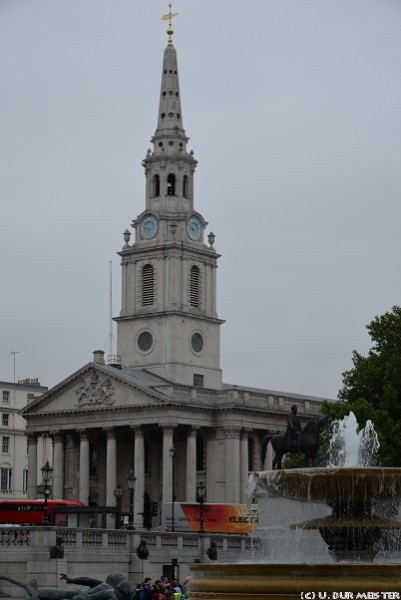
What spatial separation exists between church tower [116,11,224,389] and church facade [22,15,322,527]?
0.30 ft

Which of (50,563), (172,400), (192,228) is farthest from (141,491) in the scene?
(50,563)

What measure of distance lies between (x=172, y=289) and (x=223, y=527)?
26.9 m

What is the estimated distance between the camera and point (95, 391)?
100 m

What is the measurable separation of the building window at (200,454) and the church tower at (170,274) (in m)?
4.47

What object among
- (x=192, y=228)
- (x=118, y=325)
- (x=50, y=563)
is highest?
(x=192, y=228)

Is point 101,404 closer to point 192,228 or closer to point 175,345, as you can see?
point 175,345

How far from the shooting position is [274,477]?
2939 cm

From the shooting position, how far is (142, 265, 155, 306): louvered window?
106 metres

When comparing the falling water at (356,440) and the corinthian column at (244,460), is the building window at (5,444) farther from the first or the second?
the falling water at (356,440)

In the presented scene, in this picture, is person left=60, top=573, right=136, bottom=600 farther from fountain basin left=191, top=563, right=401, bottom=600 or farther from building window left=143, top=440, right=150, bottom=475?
building window left=143, top=440, right=150, bottom=475

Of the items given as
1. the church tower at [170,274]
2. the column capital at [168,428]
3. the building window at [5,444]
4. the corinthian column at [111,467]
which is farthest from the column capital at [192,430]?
the building window at [5,444]

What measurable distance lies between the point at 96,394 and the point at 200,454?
27.7 ft

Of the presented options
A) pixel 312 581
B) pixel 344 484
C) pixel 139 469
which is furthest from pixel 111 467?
pixel 312 581

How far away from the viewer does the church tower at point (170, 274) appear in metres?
104
